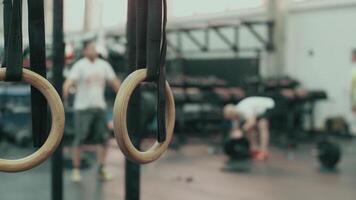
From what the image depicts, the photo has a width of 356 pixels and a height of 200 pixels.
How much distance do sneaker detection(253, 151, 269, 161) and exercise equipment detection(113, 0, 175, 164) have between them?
5.52 meters

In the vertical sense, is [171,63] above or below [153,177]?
above

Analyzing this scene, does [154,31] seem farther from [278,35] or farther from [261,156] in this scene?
[278,35]

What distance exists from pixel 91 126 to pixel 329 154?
269 cm

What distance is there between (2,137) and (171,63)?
409 cm

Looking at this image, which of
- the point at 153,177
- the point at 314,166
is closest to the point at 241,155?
the point at 314,166

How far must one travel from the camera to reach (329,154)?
6.17 metres

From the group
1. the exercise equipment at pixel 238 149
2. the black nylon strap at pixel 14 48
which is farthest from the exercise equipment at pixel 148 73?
the exercise equipment at pixel 238 149

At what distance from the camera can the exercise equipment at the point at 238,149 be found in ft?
22.1

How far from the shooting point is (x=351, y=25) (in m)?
8.72

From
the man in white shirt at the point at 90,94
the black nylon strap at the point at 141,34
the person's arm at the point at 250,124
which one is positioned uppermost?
the black nylon strap at the point at 141,34

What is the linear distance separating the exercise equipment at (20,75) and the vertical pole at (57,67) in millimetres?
959

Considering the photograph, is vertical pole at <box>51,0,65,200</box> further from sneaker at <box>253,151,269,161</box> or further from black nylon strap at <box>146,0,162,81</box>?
sneaker at <box>253,151,269,161</box>

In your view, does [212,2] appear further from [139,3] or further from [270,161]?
[139,3]

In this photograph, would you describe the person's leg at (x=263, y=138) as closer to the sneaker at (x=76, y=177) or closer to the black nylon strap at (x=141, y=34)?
the sneaker at (x=76, y=177)
